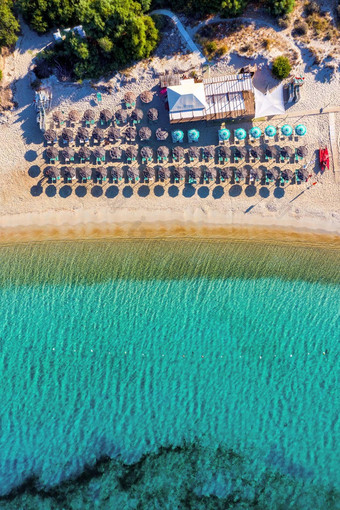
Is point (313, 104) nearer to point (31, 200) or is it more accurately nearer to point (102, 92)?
point (102, 92)

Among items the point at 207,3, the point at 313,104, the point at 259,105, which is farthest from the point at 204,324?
the point at 207,3

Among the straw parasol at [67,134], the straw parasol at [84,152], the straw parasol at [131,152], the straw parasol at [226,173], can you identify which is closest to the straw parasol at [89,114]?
the straw parasol at [67,134]

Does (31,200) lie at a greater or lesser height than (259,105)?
lesser

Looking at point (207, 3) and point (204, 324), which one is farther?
point (204, 324)

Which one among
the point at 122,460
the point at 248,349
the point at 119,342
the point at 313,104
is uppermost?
the point at 313,104

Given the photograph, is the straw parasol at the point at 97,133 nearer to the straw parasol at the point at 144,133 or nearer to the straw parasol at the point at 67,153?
the straw parasol at the point at 67,153

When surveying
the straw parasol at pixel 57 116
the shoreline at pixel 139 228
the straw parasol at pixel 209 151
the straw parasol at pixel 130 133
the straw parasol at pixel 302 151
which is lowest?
the shoreline at pixel 139 228
